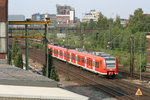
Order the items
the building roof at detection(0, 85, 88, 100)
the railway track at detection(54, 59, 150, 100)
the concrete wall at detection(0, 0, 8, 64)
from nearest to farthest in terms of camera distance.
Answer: the building roof at detection(0, 85, 88, 100)
the concrete wall at detection(0, 0, 8, 64)
the railway track at detection(54, 59, 150, 100)

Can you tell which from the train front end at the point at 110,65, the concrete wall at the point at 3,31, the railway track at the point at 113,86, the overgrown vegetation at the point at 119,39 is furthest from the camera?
Result: the overgrown vegetation at the point at 119,39

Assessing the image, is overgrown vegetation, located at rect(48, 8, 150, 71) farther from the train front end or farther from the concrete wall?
the concrete wall

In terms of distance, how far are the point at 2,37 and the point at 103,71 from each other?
13275 mm

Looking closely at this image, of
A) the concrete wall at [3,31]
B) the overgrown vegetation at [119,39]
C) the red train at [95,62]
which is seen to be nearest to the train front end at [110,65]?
the red train at [95,62]

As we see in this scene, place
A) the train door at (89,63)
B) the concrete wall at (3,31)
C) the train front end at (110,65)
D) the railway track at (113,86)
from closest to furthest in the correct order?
1. the concrete wall at (3,31)
2. the railway track at (113,86)
3. the train front end at (110,65)
4. the train door at (89,63)

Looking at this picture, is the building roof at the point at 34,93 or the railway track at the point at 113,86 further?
the railway track at the point at 113,86

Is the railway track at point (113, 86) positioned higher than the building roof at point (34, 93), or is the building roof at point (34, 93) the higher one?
the building roof at point (34, 93)

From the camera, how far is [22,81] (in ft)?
56.3

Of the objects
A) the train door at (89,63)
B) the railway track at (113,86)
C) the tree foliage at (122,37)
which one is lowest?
the railway track at (113,86)

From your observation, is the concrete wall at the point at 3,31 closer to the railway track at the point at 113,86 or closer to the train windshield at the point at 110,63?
the railway track at the point at 113,86

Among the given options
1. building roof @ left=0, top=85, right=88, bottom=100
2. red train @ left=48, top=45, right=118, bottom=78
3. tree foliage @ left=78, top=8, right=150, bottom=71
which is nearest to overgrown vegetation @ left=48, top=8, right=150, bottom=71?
tree foliage @ left=78, top=8, right=150, bottom=71

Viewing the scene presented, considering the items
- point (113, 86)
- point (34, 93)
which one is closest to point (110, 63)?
point (113, 86)

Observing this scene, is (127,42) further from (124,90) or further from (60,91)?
(60,91)

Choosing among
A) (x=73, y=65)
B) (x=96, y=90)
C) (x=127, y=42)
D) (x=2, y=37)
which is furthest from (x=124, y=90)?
(x=127, y=42)
